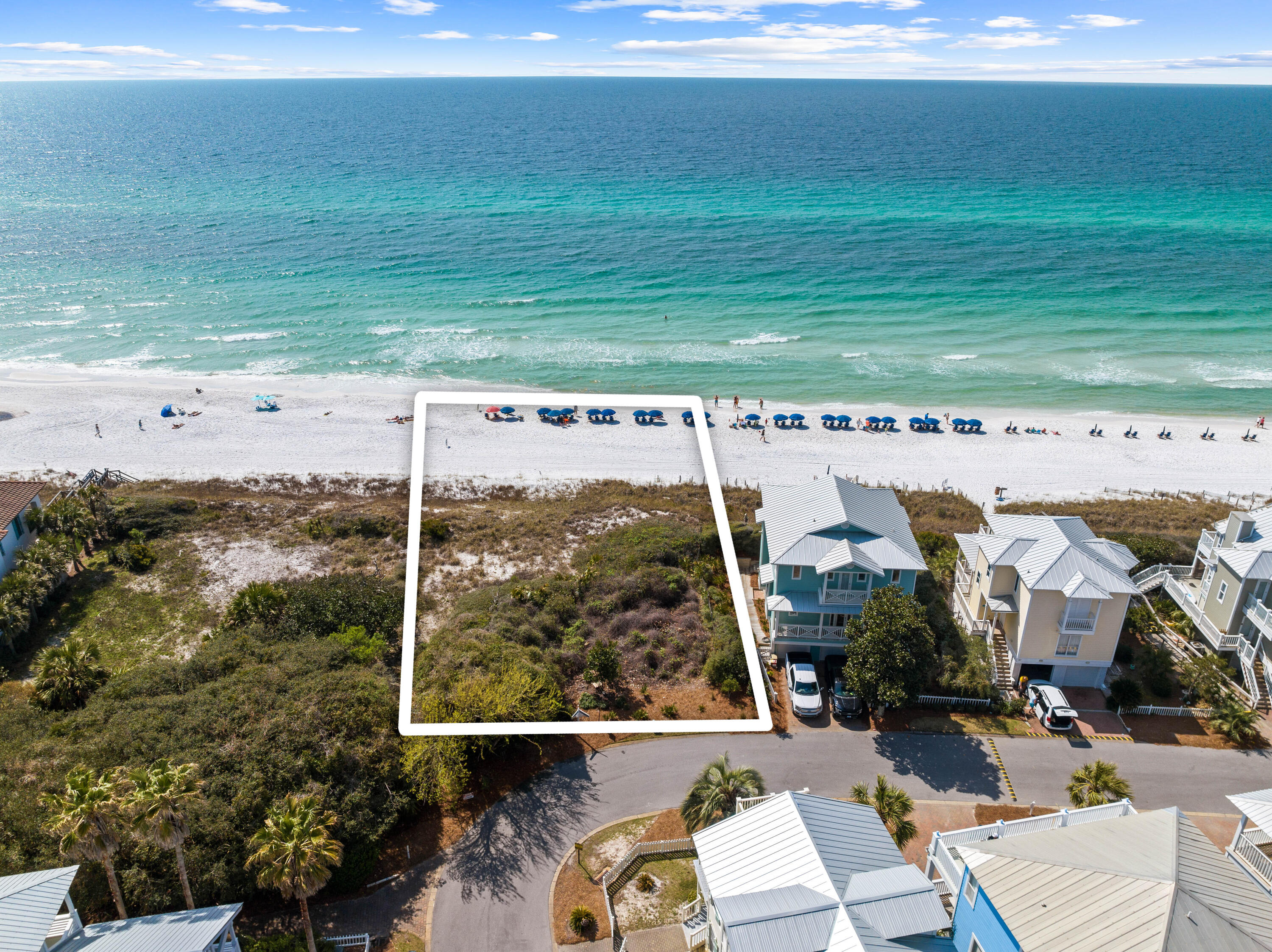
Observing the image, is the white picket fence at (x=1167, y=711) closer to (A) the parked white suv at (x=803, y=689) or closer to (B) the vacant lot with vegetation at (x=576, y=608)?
(A) the parked white suv at (x=803, y=689)

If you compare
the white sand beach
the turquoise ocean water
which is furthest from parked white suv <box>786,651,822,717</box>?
the turquoise ocean water

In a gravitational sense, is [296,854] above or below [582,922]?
above

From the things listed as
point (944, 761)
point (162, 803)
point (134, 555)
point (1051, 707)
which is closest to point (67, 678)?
point (134, 555)

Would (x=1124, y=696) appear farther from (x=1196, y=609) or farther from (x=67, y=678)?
(x=67, y=678)

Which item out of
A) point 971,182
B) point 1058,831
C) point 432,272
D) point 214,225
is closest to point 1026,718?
point 1058,831

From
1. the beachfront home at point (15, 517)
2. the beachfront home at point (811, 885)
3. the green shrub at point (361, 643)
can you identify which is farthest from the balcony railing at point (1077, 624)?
the beachfront home at point (15, 517)

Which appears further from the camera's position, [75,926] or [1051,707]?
[1051,707]
